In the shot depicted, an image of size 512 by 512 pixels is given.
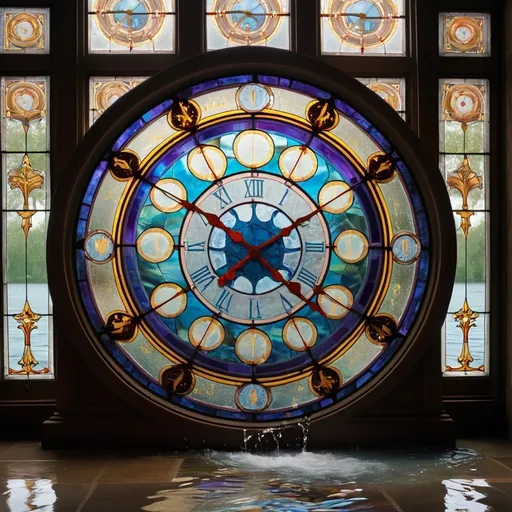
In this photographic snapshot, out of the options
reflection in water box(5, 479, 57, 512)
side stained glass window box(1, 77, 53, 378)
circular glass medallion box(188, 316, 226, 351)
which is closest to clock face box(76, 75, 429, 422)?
Answer: circular glass medallion box(188, 316, 226, 351)

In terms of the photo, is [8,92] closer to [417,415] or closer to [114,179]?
[114,179]


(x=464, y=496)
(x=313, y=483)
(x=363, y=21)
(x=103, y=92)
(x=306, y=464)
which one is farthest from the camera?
(x=363, y=21)

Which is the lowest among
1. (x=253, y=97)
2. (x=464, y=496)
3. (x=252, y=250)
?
(x=464, y=496)

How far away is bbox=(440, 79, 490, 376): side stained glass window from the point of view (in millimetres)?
5062

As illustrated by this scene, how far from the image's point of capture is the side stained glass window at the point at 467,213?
16.6ft

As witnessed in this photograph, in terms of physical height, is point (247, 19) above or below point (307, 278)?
above

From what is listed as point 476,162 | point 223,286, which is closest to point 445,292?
point 476,162

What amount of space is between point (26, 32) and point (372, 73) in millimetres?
1752

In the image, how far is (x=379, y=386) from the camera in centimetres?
475

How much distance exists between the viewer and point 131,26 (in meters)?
4.97

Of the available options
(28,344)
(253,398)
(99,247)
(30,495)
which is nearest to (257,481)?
(253,398)

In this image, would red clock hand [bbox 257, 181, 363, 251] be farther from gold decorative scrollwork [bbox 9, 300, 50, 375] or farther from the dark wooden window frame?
gold decorative scrollwork [bbox 9, 300, 50, 375]

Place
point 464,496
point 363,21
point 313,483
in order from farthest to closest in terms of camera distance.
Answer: point 363,21 < point 313,483 < point 464,496

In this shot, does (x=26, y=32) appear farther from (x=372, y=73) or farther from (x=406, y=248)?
(x=406, y=248)
